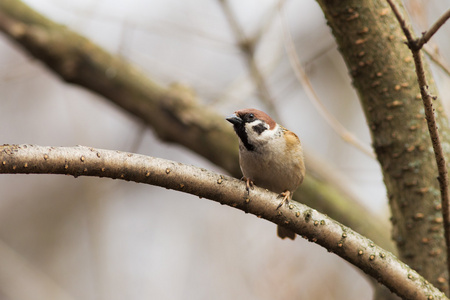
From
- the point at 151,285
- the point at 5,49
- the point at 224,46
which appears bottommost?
the point at 151,285

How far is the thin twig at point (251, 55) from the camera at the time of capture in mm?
4547

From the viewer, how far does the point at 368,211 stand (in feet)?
13.1

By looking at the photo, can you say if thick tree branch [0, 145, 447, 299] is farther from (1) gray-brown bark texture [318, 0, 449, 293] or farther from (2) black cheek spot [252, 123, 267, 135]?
(2) black cheek spot [252, 123, 267, 135]

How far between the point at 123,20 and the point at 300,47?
3.30m

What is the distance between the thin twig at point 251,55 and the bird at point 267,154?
128cm

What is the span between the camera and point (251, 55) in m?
4.78

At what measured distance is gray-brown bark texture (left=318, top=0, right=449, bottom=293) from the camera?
2.70m

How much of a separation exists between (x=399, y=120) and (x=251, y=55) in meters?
2.21

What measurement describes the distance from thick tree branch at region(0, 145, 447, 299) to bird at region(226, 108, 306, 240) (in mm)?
867

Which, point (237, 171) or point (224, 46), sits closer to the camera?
point (237, 171)

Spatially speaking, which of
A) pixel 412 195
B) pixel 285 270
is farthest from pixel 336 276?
pixel 412 195

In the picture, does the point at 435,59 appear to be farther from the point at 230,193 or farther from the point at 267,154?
the point at 230,193

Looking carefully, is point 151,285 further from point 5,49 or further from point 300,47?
point 5,49

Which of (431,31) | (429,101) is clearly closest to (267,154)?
(429,101)
